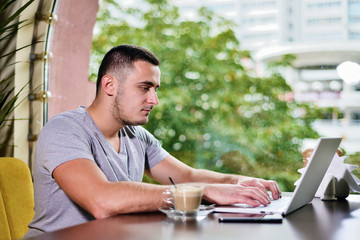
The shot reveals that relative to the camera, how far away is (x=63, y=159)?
53.7 inches

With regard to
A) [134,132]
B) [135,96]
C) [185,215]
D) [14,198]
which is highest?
[135,96]

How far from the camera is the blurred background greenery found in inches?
161

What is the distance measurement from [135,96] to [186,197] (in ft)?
2.15

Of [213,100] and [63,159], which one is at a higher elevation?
[213,100]

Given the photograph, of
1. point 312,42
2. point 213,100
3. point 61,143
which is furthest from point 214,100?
point 61,143

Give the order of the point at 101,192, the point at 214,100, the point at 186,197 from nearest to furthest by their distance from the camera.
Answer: the point at 186,197 < the point at 101,192 < the point at 214,100

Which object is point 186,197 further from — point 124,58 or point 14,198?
point 14,198

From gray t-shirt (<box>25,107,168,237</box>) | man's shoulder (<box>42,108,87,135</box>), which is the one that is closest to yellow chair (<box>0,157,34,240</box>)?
gray t-shirt (<box>25,107,168,237</box>)

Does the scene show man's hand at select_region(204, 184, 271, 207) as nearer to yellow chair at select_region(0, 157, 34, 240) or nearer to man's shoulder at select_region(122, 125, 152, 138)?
man's shoulder at select_region(122, 125, 152, 138)

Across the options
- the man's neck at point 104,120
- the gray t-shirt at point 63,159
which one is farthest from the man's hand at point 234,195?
the man's neck at point 104,120

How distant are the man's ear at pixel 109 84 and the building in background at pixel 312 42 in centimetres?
254

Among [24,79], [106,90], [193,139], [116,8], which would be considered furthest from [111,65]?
[116,8]

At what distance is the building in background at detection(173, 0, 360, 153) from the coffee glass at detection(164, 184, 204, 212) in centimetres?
279

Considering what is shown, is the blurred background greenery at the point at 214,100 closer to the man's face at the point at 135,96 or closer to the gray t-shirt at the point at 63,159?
the man's face at the point at 135,96
